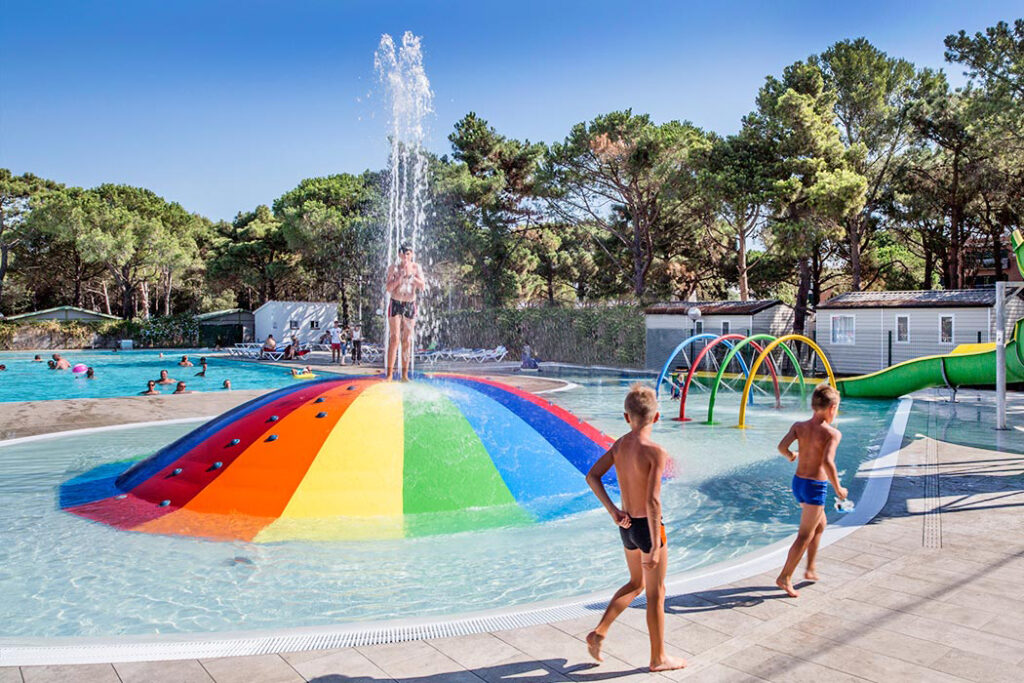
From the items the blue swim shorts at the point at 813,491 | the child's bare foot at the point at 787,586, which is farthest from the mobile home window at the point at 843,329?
the child's bare foot at the point at 787,586

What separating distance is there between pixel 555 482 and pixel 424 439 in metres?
1.69

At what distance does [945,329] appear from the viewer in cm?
2466

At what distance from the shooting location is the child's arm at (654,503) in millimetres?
3928

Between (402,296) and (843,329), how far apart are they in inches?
888

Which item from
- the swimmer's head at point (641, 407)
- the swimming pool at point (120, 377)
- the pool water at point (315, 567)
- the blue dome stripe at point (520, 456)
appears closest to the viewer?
the swimmer's head at point (641, 407)

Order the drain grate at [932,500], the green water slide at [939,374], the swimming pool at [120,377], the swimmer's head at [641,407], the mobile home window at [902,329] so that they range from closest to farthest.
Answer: the swimmer's head at [641,407] < the drain grate at [932,500] < the green water slide at [939,374] < the swimming pool at [120,377] < the mobile home window at [902,329]

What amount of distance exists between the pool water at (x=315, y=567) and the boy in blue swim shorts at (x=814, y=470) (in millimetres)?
1386

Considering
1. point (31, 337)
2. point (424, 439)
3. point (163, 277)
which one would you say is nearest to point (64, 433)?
point (424, 439)

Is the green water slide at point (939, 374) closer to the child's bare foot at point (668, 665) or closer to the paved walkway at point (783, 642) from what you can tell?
the paved walkway at point (783, 642)

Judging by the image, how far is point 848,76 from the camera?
34594 mm

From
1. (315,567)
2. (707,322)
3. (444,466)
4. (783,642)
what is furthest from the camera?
(707,322)

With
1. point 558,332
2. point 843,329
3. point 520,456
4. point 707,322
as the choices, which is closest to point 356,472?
point 520,456

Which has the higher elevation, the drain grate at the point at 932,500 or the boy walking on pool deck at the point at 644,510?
the boy walking on pool deck at the point at 644,510

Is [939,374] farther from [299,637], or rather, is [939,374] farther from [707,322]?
[299,637]
